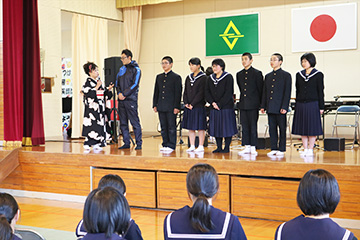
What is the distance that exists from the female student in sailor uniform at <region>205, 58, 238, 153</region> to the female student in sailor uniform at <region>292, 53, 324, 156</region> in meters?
0.82

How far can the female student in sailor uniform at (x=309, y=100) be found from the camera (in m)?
5.34

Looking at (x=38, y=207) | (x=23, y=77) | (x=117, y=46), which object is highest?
(x=117, y=46)

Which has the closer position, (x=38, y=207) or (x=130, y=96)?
(x=38, y=207)

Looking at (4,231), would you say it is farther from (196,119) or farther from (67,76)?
(67,76)

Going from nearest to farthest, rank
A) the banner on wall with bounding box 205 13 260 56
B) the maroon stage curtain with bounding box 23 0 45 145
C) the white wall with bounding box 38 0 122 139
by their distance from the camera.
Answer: the maroon stage curtain with bounding box 23 0 45 145, the white wall with bounding box 38 0 122 139, the banner on wall with bounding box 205 13 260 56

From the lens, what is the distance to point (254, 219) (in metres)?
4.85

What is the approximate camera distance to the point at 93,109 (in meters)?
6.41

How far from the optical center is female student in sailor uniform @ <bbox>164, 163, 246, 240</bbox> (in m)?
1.91

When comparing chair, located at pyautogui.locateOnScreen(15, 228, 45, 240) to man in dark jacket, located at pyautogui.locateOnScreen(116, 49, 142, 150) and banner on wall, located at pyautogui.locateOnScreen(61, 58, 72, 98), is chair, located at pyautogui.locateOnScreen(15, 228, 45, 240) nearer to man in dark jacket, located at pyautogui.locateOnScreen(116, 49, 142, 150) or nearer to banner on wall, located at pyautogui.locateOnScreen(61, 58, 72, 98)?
man in dark jacket, located at pyautogui.locateOnScreen(116, 49, 142, 150)

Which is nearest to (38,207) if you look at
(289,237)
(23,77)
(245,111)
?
(23,77)

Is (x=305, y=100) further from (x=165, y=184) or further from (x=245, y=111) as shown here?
(x=165, y=184)

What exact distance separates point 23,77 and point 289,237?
6106 mm

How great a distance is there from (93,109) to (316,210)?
194 inches

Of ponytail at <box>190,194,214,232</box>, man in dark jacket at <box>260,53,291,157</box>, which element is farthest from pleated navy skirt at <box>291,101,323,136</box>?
ponytail at <box>190,194,214,232</box>
